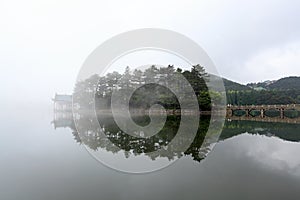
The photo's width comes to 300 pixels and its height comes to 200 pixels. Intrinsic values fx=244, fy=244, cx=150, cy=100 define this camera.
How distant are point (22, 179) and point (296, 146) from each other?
7761mm

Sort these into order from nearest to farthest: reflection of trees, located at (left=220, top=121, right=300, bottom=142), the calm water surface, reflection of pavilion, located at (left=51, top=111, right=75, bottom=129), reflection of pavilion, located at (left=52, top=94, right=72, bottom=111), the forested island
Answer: the calm water surface
reflection of trees, located at (left=220, top=121, right=300, bottom=142)
reflection of pavilion, located at (left=51, top=111, right=75, bottom=129)
the forested island
reflection of pavilion, located at (left=52, top=94, right=72, bottom=111)

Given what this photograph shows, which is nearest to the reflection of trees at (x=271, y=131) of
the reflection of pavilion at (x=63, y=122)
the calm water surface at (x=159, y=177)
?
the calm water surface at (x=159, y=177)

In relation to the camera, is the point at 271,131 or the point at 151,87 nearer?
the point at 271,131

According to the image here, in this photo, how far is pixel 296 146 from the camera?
7781mm

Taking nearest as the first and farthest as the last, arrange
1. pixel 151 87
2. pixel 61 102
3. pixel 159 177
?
pixel 159 177
pixel 151 87
pixel 61 102

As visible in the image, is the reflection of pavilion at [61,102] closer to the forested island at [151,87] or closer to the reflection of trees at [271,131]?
the forested island at [151,87]

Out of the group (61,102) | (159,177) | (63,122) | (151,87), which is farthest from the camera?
(61,102)

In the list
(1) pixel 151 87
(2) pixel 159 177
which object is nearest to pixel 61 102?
(1) pixel 151 87

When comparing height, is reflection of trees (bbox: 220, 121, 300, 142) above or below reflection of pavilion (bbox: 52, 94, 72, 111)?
below

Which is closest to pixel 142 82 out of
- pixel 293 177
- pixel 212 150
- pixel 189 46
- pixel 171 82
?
pixel 171 82

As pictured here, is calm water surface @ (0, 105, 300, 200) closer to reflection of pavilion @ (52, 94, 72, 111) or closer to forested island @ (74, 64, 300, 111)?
forested island @ (74, 64, 300, 111)

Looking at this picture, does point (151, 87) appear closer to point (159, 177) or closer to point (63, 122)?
point (63, 122)

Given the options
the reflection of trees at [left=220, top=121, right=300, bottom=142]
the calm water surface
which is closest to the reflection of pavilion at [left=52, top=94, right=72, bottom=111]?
the reflection of trees at [left=220, top=121, right=300, bottom=142]

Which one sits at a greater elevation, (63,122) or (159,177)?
(63,122)
